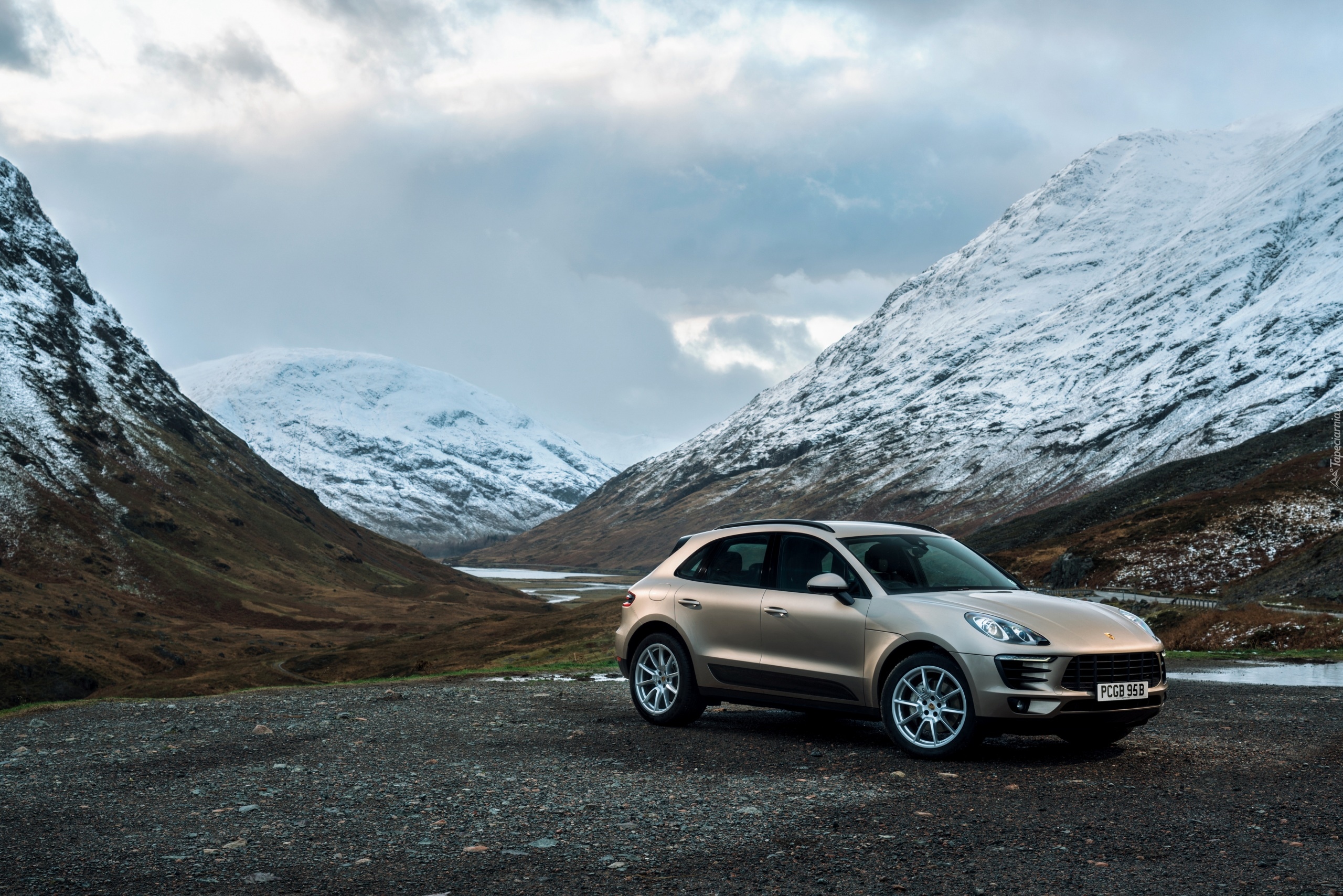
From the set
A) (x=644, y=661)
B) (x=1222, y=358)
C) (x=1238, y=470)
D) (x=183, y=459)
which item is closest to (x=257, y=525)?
(x=183, y=459)

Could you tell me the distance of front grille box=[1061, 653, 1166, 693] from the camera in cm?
931

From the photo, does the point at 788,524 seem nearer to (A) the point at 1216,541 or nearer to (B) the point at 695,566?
(B) the point at 695,566

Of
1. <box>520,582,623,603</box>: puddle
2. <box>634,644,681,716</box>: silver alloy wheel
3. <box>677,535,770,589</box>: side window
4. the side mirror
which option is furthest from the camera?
<box>520,582,623,603</box>: puddle

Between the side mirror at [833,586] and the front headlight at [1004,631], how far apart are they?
4.20ft

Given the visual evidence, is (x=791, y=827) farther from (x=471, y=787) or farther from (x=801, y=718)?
(x=801, y=718)

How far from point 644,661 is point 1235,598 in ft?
139

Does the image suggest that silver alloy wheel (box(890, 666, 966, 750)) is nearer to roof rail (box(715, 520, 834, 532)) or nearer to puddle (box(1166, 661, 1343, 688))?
roof rail (box(715, 520, 834, 532))

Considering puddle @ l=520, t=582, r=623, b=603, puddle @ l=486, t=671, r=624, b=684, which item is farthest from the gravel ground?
puddle @ l=520, t=582, r=623, b=603

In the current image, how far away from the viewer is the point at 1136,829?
23.0 ft

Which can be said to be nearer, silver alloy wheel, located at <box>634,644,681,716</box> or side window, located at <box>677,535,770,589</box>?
side window, located at <box>677,535,770,589</box>

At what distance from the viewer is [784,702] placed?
11.1 metres

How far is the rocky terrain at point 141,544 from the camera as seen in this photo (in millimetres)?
75500

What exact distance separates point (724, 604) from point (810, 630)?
4.20 feet

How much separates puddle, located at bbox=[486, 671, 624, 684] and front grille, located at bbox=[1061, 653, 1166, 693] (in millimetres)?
11430
